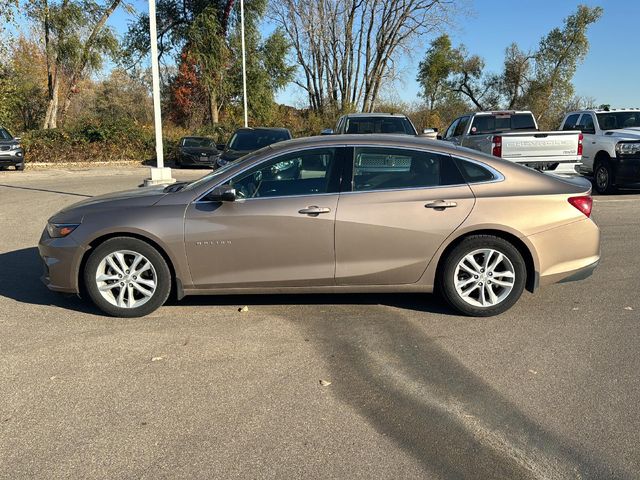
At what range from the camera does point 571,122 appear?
15039 mm

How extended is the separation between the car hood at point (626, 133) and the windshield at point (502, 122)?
1.78 metres

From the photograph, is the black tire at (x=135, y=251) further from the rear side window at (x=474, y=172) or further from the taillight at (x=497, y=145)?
the taillight at (x=497, y=145)

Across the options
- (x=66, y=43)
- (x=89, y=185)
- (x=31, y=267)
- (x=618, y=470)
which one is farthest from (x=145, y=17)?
(x=618, y=470)

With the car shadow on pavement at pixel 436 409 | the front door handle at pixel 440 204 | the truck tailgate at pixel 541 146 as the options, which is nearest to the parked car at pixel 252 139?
the truck tailgate at pixel 541 146

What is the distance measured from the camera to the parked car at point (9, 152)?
21594 millimetres

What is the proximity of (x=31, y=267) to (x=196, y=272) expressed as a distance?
10.3ft

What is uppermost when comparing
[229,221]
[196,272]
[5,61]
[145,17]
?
[145,17]

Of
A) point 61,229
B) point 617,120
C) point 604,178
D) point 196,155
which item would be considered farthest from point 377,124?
point 196,155

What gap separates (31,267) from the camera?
6.80 m

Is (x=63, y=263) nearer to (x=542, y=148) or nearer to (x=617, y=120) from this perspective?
(x=542, y=148)

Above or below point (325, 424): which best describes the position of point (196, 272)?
above

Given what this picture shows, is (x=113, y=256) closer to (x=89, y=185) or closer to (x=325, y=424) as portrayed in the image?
(x=325, y=424)

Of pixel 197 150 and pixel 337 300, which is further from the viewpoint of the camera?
pixel 197 150

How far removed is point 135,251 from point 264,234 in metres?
1.14
